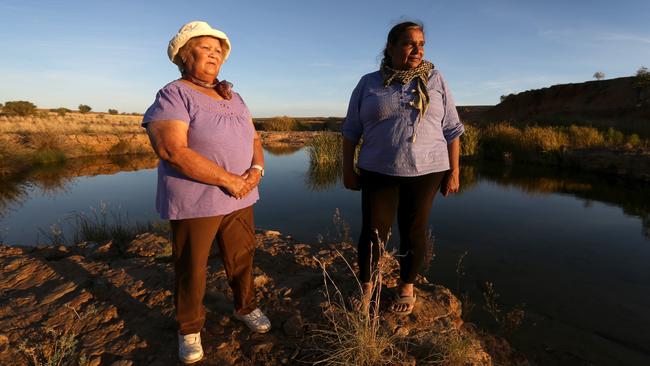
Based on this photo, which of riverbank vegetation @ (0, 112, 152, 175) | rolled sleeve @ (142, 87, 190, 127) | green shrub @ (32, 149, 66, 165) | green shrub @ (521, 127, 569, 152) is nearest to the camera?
rolled sleeve @ (142, 87, 190, 127)

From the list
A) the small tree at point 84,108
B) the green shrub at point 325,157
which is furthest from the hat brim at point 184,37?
the small tree at point 84,108

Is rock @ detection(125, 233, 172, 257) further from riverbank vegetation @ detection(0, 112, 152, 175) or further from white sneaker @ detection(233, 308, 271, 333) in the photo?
riverbank vegetation @ detection(0, 112, 152, 175)

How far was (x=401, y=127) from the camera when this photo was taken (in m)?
1.91

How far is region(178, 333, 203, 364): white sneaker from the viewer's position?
5.81 ft

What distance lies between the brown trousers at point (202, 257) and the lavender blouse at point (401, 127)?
33.5 inches

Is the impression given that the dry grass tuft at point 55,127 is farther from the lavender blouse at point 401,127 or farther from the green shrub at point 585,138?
the green shrub at point 585,138

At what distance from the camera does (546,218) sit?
5.77 m

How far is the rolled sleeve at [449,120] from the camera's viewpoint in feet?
6.82

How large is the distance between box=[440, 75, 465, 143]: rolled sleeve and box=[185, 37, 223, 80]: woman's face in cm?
133

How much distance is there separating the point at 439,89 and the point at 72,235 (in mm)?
5580

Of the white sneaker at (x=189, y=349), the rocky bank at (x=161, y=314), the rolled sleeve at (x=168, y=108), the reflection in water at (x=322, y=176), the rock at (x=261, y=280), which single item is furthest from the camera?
the reflection in water at (x=322, y=176)

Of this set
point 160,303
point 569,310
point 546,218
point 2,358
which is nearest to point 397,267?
point 569,310

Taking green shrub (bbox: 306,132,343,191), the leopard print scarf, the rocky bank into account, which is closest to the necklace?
the leopard print scarf

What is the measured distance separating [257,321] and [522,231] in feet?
15.4
